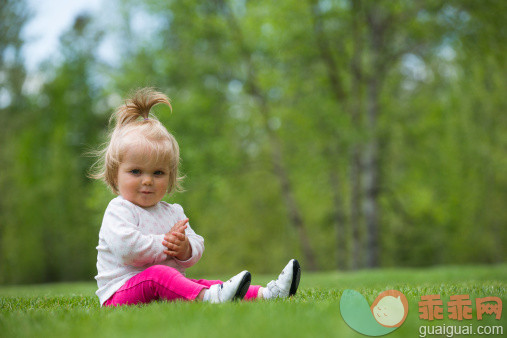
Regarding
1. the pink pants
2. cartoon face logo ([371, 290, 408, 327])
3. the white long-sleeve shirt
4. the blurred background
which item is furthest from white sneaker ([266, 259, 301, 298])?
the blurred background

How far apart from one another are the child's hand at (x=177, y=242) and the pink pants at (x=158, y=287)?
121 millimetres

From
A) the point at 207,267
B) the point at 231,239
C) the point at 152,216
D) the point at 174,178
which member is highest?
the point at 174,178

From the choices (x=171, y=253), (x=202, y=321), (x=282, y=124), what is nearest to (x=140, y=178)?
(x=171, y=253)

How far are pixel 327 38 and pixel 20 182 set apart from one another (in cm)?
1351

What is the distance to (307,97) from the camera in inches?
547

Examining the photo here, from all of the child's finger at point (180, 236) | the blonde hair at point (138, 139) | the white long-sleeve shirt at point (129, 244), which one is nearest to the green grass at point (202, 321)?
the white long-sleeve shirt at point (129, 244)

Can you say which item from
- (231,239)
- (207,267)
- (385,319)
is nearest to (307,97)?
(385,319)

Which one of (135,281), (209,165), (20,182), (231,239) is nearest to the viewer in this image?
(135,281)

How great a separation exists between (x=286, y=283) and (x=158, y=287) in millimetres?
893

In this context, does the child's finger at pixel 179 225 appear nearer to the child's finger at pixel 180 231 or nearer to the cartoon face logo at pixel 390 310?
the child's finger at pixel 180 231

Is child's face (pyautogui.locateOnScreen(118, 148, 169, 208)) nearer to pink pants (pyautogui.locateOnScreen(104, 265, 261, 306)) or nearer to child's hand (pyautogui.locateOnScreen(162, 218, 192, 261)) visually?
child's hand (pyautogui.locateOnScreen(162, 218, 192, 261))

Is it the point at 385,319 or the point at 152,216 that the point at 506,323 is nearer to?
the point at 385,319

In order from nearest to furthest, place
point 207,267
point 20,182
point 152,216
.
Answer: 1. point 152,216
2. point 20,182
3. point 207,267

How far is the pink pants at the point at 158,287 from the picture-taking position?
336 cm
